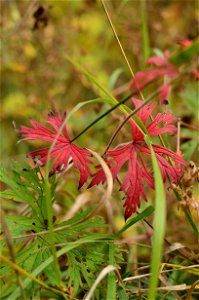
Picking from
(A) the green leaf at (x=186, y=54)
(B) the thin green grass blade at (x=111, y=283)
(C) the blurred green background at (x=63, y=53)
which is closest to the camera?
(A) the green leaf at (x=186, y=54)

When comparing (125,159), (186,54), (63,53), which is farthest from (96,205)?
(63,53)

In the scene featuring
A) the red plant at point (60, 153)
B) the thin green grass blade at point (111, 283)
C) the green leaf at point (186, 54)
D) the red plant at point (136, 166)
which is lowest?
the thin green grass blade at point (111, 283)

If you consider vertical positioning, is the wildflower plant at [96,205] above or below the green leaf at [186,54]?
below

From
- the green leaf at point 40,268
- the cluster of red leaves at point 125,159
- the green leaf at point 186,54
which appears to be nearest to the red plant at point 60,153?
the cluster of red leaves at point 125,159

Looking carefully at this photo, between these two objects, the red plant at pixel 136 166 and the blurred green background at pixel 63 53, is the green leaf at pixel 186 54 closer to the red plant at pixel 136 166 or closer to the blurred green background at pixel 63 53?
the red plant at pixel 136 166

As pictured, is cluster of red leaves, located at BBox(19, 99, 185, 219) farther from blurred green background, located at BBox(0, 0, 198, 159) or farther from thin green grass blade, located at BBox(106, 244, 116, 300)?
blurred green background, located at BBox(0, 0, 198, 159)

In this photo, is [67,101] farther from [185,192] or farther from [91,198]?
[185,192]

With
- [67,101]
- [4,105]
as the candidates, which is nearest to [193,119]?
[67,101]

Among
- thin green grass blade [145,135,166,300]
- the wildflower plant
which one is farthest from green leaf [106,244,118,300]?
thin green grass blade [145,135,166,300]

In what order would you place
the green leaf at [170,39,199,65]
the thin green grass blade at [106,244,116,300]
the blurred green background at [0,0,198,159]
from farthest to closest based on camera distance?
1. the blurred green background at [0,0,198,159]
2. the thin green grass blade at [106,244,116,300]
3. the green leaf at [170,39,199,65]
